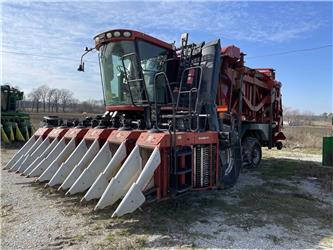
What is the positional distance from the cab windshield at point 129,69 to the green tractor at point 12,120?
9641mm

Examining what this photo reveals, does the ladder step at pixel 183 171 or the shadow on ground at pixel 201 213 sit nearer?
the shadow on ground at pixel 201 213

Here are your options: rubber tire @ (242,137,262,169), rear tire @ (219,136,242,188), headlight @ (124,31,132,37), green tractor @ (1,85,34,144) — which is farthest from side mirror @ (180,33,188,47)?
green tractor @ (1,85,34,144)

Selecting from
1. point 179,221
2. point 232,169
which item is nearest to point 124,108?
point 232,169

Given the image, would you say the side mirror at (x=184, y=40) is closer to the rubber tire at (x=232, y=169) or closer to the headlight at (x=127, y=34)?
the headlight at (x=127, y=34)

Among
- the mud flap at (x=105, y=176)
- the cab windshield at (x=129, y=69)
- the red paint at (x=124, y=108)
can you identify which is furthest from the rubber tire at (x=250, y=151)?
the mud flap at (x=105, y=176)

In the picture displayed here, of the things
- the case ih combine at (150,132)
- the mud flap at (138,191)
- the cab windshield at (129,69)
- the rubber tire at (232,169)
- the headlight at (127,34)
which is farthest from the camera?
the cab windshield at (129,69)

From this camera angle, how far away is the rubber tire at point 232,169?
5523mm

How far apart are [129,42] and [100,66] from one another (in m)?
1.17

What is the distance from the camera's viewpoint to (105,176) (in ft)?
15.6

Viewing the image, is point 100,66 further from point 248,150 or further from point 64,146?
point 248,150

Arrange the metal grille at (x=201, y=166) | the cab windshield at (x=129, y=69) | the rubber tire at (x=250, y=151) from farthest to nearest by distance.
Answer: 1. the rubber tire at (x=250, y=151)
2. the cab windshield at (x=129, y=69)
3. the metal grille at (x=201, y=166)

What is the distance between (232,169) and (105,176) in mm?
2367

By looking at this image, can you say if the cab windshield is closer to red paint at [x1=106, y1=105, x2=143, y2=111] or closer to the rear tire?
red paint at [x1=106, y1=105, x2=143, y2=111]

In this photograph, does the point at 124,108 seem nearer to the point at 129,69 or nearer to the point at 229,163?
the point at 129,69
